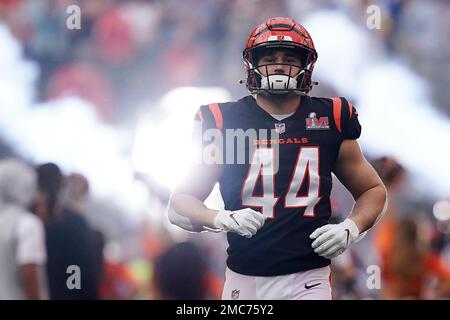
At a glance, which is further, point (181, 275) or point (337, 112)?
point (337, 112)

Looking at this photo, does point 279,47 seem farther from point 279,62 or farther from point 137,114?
point 137,114

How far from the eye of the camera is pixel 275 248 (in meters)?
2.75

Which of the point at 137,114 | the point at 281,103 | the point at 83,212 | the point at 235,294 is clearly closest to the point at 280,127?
the point at 281,103

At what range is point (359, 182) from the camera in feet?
9.53

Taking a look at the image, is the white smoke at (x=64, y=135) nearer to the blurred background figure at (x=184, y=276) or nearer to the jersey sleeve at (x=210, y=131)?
the blurred background figure at (x=184, y=276)

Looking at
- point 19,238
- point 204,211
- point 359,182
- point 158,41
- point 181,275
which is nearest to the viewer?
point 181,275

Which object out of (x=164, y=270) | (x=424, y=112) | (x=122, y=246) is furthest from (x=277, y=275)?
(x=424, y=112)

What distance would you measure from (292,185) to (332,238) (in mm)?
238

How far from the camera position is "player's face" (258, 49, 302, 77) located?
9.39 feet

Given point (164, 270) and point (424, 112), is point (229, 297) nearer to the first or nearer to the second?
point (164, 270)

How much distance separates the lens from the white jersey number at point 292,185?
9.14ft

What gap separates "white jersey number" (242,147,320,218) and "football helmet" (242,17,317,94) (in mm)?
234

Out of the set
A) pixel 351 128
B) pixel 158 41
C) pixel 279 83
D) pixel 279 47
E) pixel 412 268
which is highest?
pixel 158 41

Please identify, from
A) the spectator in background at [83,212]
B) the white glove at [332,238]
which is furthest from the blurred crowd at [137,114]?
A: the white glove at [332,238]
